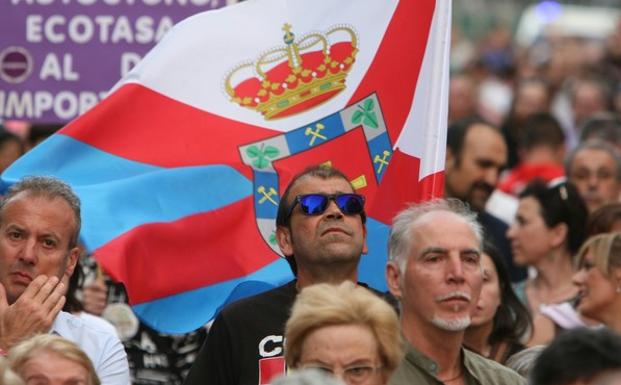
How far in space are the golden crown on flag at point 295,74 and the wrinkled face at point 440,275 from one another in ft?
5.16

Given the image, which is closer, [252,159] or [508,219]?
[252,159]

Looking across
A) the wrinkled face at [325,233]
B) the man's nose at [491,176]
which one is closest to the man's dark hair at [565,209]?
the man's nose at [491,176]

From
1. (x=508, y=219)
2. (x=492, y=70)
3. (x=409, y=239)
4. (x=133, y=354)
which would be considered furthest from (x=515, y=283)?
(x=492, y=70)

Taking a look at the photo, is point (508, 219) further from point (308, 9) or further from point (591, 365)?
point (591, 365)

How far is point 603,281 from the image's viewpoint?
922cm

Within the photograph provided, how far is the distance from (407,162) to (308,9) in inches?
36.3

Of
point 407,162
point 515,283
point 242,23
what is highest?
point 242,23

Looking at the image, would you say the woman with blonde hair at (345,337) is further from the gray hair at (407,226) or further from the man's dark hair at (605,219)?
the man's dark hair at (605,219)

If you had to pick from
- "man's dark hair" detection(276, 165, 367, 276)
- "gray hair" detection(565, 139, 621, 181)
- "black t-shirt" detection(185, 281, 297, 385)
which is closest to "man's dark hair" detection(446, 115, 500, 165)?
"gray hair" detection(565, 139, 621, 181)

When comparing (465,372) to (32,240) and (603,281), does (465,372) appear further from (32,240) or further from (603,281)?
(603,281)

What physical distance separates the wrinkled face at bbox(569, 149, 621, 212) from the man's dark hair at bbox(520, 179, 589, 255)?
1.24 meters

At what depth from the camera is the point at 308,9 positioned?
9.03 meters

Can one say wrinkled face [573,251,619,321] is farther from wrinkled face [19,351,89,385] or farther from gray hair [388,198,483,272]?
wrinkled face [19,351,89,385]

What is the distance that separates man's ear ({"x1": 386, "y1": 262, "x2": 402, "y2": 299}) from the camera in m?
7.50
